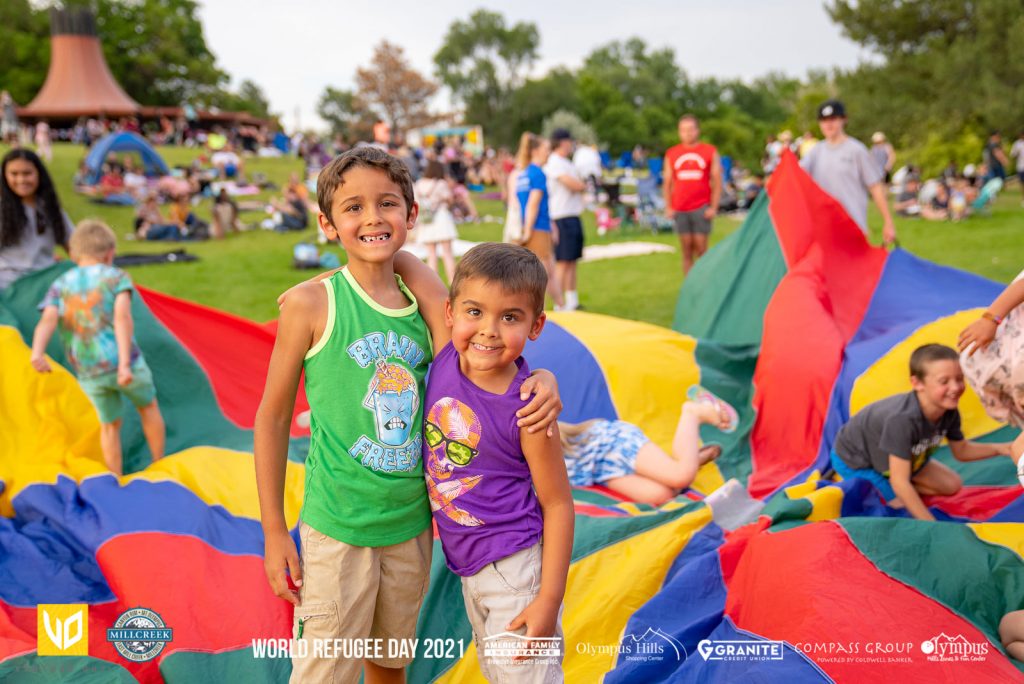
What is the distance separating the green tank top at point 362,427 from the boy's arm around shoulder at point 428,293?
12 cm

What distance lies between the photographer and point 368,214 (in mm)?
1909

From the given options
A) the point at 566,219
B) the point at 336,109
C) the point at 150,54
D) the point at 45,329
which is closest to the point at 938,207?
the point at 566,219

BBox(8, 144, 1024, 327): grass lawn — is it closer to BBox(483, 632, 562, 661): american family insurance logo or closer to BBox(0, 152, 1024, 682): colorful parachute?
BBox(0, 152, 1024, 682): colorful parachute

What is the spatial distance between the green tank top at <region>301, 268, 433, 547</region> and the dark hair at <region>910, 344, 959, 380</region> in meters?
2.10

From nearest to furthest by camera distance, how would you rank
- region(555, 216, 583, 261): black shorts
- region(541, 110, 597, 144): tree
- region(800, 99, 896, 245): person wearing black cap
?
region(800, 99, 896, 245): person wearing black cap → region(555, 216, 583, 261): black shorts → region(541, 110, 597, 144): tree

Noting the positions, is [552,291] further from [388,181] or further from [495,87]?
[495,87]

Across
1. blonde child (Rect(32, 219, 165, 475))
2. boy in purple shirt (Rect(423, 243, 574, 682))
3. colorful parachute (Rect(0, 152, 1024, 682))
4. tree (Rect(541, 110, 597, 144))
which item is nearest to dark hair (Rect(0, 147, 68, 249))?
colorful parachute (Rect(0, 152, 1024, 682))

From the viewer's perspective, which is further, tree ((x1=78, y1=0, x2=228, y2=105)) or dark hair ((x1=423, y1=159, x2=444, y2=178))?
tree ((x1=78, y1=0, x2=228, y2=105))

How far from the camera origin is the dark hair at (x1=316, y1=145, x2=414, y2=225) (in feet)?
6.28

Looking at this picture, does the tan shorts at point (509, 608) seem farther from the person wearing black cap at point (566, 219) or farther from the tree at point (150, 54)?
the tree at point (150, 54)

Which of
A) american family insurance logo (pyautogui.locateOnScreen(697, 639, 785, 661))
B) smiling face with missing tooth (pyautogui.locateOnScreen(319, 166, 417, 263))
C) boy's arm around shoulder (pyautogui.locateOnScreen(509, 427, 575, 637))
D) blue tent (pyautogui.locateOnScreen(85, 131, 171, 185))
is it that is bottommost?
american family insurance logo (pyautogui.locateOnScreen(697, 639, 785, 661))

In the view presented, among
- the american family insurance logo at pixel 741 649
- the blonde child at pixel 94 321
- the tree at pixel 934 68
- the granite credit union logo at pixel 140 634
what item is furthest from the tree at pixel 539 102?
the american family insurance logo at pixel 741 649

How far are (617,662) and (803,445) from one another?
1785 millimetres

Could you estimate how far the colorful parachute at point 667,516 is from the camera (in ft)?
8.19
